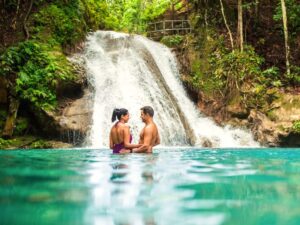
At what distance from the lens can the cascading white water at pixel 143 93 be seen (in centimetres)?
1305

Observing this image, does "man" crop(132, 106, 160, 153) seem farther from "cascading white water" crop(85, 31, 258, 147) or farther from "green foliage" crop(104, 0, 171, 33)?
"green foliage" crop(104, 0, 171, 33)

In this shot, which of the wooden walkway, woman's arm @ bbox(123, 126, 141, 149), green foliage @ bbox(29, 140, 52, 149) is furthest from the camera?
the wooden walkway

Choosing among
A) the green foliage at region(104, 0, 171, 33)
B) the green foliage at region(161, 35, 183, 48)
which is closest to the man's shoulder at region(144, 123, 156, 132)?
the green foliage at region(161, 35, 183, 48)

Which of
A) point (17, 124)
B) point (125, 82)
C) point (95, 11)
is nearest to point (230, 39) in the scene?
point (125, 82)

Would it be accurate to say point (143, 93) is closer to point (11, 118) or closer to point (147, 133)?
point (11, 118)

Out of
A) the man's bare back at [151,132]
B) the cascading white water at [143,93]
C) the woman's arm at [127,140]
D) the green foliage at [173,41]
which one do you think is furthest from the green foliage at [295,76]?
the woman's arm at [127,140]

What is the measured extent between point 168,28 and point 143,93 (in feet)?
24.4

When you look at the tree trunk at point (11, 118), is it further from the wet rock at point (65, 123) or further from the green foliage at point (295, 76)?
the green foliage at point (295, 76)

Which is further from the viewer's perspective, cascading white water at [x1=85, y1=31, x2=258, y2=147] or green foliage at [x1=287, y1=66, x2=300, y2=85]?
green foliage at [x1=287, y1=66, x2=300, y2=85]

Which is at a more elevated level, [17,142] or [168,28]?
[168,28]

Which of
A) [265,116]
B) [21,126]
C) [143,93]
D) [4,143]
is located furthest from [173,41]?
[4,143]

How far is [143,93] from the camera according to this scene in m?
14.3

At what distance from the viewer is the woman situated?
24.0ft

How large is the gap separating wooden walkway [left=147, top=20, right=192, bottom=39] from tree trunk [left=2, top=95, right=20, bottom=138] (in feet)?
31.3
